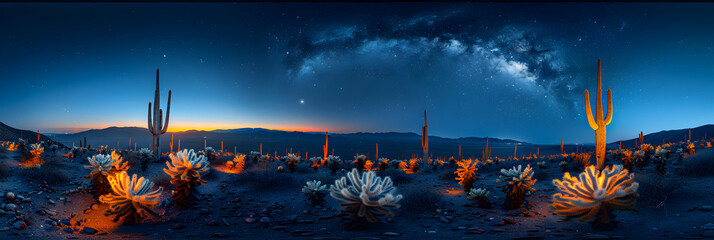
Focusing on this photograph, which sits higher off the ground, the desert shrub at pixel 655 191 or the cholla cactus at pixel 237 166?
the desert shrub at pixel 655 191

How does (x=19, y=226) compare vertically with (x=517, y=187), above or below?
below

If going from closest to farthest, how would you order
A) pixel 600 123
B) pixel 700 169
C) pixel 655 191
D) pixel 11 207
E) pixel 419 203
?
pixel 11 207, pixel 655 191, pixel 419 203, pixel 700 169, pixel 600 123

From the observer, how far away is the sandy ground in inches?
225

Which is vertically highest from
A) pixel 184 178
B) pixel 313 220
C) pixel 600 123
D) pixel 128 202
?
pixel 600 123

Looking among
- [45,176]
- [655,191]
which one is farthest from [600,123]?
[45,176]

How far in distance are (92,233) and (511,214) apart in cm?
884

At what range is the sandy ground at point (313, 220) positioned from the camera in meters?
5.71

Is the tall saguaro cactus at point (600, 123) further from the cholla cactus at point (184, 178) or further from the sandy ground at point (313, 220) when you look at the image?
the cholla cactus at point (184, 178)

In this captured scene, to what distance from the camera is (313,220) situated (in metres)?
7.31

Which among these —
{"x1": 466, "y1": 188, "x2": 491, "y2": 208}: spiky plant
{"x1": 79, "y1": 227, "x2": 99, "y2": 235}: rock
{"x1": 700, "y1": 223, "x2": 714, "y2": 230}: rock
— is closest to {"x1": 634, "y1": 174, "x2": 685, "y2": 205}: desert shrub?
{"x1": 700, "y1": 223, "x2": 714, "y2": 230}: rock

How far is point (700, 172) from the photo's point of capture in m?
9.98

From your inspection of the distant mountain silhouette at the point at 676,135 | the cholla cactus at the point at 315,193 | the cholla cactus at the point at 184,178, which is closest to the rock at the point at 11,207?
the cholla cactus at the point at 184,178

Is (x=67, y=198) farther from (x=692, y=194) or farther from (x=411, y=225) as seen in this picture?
(x=692, y=194)

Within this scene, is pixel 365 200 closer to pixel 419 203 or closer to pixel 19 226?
pixel 419 203
